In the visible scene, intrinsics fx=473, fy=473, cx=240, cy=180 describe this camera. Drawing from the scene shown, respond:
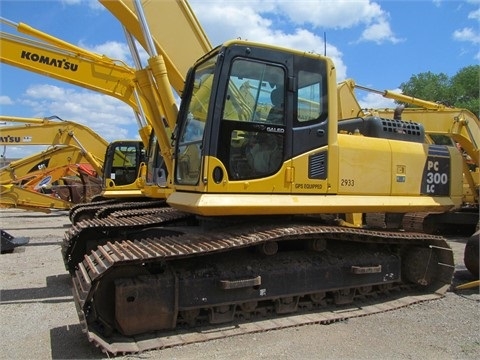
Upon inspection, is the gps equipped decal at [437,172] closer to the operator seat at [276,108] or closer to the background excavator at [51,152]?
the operator seat at [276,108]

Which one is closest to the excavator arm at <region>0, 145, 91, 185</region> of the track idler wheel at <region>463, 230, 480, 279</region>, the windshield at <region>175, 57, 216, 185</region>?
the windshield at <region>175, 57, 216, 185</region>

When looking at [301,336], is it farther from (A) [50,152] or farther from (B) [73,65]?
(A) [50,152]

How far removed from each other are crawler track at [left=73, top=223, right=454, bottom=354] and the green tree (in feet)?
121

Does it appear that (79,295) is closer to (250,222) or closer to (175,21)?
(250,222)

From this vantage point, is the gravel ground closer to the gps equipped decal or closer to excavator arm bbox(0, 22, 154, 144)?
the gps equipped decal

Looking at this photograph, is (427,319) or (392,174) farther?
(392,174)

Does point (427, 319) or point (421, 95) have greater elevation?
point (421, 95)

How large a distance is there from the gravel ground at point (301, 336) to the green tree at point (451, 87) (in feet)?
121

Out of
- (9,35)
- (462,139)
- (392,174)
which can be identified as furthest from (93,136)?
(392,174)

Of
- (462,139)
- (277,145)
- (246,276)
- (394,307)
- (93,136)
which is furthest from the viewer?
(93,136)

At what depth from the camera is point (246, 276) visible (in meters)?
4.78

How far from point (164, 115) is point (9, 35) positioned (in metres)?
4.75

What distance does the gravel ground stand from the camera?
13.8ft

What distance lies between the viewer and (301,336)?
4.63m
